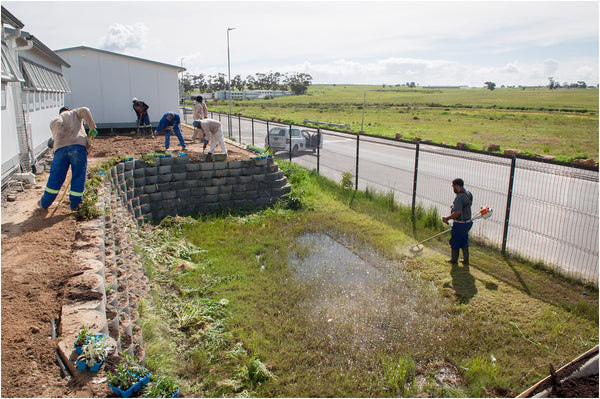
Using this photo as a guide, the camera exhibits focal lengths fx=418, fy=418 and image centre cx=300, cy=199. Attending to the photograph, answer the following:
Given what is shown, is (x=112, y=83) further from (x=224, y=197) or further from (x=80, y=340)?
(x=80, y=340)

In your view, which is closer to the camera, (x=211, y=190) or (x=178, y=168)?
(x=178, y=168)

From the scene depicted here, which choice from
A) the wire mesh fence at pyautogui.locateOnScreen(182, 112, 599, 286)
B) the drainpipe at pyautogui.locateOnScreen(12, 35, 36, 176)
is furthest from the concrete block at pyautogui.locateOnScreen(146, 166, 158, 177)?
the wire mesh fence at pyautogui.locateOnScreen(182, 112, 599, 286)

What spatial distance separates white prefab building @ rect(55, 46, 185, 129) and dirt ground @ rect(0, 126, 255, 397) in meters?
14.5

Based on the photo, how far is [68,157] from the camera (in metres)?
6.81

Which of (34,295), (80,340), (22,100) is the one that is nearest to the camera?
(80,340)

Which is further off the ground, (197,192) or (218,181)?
(218,181)

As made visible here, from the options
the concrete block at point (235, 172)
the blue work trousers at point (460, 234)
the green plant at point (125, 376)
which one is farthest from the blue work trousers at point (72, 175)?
the blue work trousers at point (460, 234)

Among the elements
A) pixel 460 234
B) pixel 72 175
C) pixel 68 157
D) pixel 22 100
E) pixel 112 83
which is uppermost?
pixel 112 83

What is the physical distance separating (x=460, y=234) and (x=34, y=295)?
643cm

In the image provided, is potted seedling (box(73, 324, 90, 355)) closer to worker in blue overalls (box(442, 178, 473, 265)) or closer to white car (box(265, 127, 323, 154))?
worker in blue overalls (box(442, 178, 473, 265))

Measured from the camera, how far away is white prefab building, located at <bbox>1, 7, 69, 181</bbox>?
793 centimetres

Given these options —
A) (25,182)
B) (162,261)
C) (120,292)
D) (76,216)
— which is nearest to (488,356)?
(120,292)

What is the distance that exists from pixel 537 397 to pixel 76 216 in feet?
20.9

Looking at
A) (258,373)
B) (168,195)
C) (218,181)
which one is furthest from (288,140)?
(258,373)
